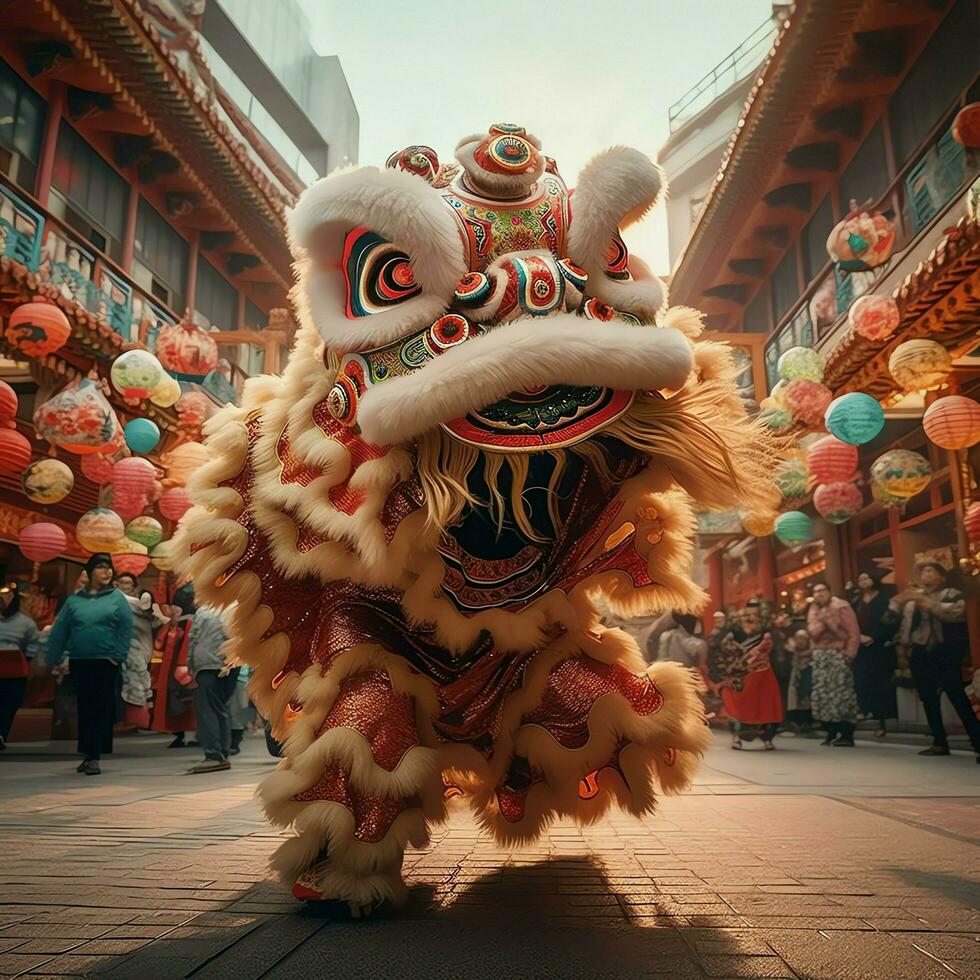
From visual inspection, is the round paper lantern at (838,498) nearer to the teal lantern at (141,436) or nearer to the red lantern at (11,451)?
the teal lantern at (141,436)

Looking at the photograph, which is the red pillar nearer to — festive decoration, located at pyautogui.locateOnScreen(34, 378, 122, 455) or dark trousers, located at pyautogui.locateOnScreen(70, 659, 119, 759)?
festive decoration, located at pyautogui.locateOnScreen(34, 378, 122, 455)

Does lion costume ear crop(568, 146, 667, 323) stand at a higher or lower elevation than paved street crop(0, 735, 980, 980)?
higher

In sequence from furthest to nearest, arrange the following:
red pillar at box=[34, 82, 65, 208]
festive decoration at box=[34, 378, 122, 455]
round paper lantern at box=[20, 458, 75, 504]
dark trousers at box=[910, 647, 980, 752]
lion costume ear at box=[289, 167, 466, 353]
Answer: red pillar at box=[34, 82, 65, 208], round paper lantern at box=[20, 458, 75, 504], festive decoration at box=[34, 378, 122, 455], dark trousers at box=[910, 647, 980, 752], lion costume ear at box=[289, 167, 466, 353]

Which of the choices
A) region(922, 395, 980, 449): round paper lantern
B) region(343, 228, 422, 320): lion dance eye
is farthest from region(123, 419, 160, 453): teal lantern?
region(343, 228, 422, 320): lion dance eye

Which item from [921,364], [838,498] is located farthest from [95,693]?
[921,364]

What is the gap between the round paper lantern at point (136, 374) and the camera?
304 inches

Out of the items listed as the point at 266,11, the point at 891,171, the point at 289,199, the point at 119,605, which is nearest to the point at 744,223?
the point at 891,171

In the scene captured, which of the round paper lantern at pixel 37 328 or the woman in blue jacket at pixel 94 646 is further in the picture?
the round paper lantern at pixel 37 328

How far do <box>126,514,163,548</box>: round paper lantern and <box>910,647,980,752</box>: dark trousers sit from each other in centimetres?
614

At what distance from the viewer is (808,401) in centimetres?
818

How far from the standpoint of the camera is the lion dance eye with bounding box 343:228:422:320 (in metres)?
1.87

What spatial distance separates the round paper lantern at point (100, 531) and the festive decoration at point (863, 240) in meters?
6.43

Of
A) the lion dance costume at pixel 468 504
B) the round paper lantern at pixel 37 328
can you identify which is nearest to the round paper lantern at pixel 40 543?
the round paper lantern at pixel 37 328

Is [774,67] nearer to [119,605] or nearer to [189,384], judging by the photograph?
[189,384]
